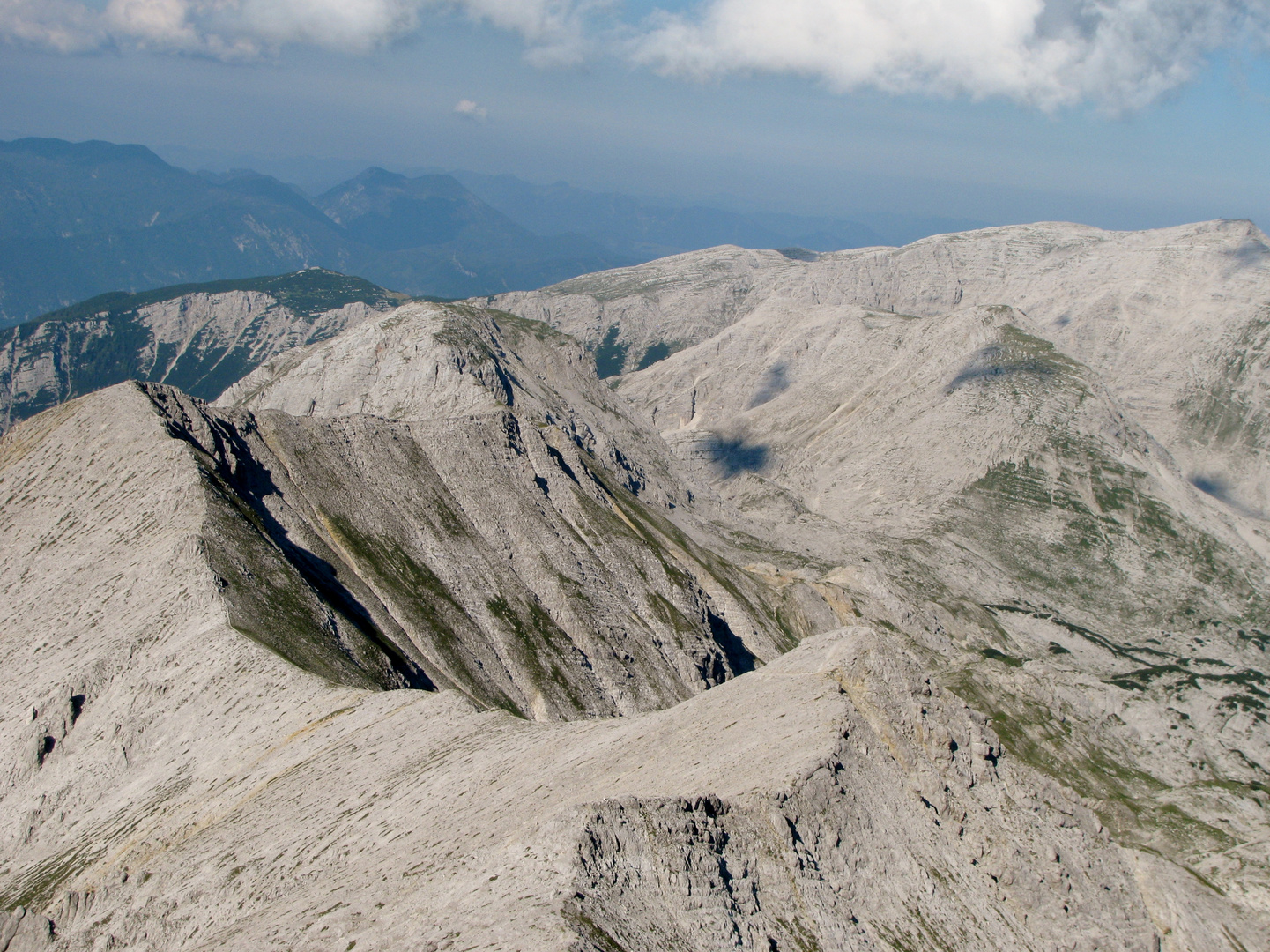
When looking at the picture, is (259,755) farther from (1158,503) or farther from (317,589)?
(1158,503)

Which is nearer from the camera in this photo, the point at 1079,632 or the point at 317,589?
the point at 317,589

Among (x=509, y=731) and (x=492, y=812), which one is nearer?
(x=492, y=812)

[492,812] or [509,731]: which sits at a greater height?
[492,812]

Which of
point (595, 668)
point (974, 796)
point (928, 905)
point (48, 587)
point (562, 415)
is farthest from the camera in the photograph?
point (562, 415)

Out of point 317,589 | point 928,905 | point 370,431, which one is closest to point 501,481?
point 370,431

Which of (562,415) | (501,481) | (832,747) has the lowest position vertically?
(562,415)

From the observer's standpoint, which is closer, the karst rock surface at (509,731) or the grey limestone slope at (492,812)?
the grey limestone slope at (492,812)

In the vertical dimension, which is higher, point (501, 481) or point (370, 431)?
point (370, 431)

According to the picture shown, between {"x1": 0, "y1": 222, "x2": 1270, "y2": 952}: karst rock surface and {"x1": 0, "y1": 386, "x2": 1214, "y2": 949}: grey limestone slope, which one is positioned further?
{"x1": 0, "y1": 222, "x2": 1270, "y2": 952}: karst rock surface
